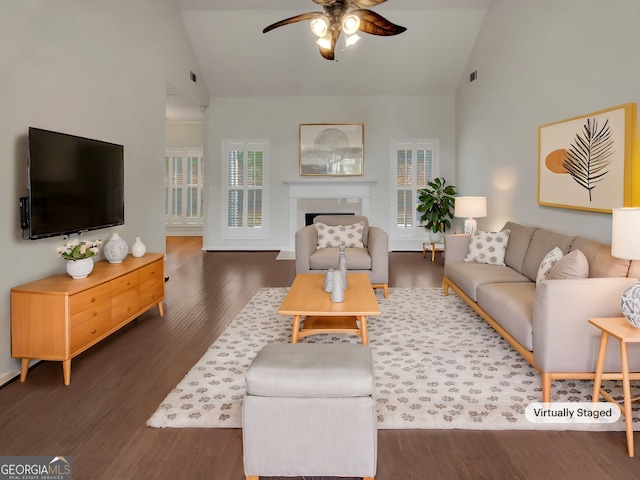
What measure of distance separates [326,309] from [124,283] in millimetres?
1730

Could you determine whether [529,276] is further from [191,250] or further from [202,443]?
[191,250]

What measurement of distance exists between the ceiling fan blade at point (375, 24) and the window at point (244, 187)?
5.26 metres

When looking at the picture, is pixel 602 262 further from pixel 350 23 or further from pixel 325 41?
pixel 325 41

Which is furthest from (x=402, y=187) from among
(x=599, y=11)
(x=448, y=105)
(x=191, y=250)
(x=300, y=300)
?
(x=300, y=300)

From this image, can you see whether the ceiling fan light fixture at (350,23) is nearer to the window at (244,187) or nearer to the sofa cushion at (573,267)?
the sofa cushion at (573,267)

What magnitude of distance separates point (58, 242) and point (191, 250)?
5.73 meters

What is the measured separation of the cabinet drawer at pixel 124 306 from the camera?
11.3 feet

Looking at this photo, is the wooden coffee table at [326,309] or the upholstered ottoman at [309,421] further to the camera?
the wooden coffee table at [326,309]

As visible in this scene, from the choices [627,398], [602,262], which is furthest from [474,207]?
[627,398]

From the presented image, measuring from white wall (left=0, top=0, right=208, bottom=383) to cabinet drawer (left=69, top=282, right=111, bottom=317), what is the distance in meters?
0.46

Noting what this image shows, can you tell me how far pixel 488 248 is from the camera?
4824mm

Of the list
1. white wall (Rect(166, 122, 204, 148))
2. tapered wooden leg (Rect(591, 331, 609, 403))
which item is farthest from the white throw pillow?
white wall (Rect(166, 122, 204, 148))

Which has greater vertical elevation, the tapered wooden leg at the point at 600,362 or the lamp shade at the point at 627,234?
the lamp shade at the point at 627,234

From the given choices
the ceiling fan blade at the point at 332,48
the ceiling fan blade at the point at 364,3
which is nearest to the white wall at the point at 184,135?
the ceiling fan blade at the point at 332,48
